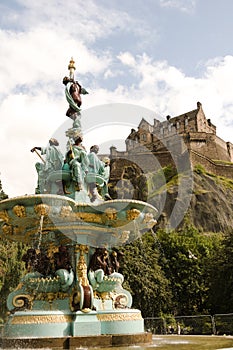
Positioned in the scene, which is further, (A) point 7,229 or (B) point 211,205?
(B) point 211,205

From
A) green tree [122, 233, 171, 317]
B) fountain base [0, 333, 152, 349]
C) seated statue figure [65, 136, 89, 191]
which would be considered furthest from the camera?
green tree [122, 233, 171, 317]

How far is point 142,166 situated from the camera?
7731 centimetres

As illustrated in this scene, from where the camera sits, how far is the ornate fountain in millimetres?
9586

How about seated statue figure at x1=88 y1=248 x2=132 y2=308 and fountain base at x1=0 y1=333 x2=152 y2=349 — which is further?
seated statue figure at x1=88 y1=248 x2=132 y2=308

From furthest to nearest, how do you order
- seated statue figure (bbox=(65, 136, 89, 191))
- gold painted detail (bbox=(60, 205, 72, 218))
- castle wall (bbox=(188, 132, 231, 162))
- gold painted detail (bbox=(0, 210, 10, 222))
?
castle wall (bbox=(188, 132, 231, 162)), seated statue figure (bbox=(65, 136, 89, 191)), gold painted detail (bbox=(0, 210, 10, 222)), gold painted detail (bbox=(60, 205, 72, 218))

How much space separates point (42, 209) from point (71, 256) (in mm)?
1831

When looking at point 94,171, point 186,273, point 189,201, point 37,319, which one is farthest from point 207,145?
point 37,319

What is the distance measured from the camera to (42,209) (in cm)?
984

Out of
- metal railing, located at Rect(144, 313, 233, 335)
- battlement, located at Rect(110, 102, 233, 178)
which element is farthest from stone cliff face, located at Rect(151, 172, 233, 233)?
metal railing, located at Rect(144, 313, 233, 335)

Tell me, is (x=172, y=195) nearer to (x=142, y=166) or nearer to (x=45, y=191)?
(x=142, y=166)

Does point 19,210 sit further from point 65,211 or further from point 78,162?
point 78,162

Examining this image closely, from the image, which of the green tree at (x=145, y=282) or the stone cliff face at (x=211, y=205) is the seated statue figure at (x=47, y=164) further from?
the stone cliff face at (x=211, y=205)

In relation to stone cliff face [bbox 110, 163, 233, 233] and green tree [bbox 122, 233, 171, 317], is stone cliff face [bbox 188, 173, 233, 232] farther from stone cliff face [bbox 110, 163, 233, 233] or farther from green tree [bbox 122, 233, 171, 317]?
green tree [bbox 122, 233, 171, 317]

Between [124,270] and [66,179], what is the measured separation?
1929 cm
